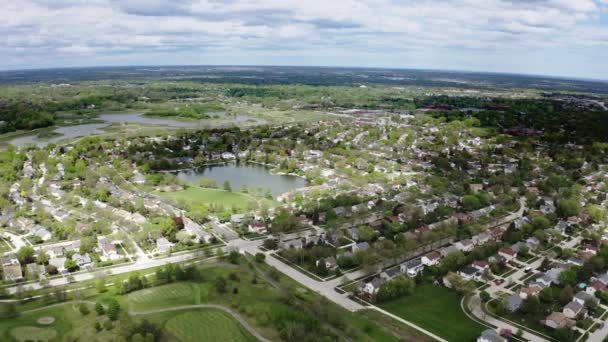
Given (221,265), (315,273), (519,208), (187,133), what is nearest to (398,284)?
(315,273)

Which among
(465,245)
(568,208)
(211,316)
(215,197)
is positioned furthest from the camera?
(215,197)

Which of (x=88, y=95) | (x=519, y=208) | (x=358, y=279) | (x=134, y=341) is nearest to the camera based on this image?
(x=134, y=341)

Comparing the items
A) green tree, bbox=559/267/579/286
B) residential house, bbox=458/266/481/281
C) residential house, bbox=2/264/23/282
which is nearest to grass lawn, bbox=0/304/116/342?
residential house, bbox=2/264/23/282

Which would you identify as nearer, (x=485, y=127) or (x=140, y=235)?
(x=140, y=235)

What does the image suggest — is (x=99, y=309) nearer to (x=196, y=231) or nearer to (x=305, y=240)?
(x=196, y=231)

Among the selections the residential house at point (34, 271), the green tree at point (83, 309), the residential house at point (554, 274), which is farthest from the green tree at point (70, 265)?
the residential house at point (554, 274)

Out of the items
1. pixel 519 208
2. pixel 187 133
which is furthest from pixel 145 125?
pixel 519 208

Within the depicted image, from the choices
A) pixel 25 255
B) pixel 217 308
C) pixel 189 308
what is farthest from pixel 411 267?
pixel 25 255

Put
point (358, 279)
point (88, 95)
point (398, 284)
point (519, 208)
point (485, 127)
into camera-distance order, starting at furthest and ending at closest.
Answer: point (88, 95) < point (485, 127) < point (519, 208) < point (358, 279) < point (398, 284)

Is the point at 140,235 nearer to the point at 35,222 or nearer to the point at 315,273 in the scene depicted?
the point at 35,222
